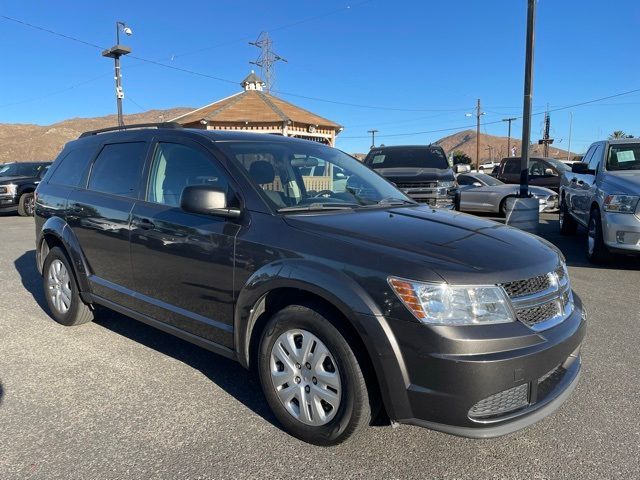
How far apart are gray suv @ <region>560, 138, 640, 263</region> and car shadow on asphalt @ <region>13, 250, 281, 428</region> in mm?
5339

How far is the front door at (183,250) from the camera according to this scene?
3221 mm

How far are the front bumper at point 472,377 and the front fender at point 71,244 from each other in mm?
3181

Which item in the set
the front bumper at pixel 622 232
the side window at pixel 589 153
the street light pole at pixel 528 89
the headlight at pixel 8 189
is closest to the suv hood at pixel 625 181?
the front bumper at pixel 622 232

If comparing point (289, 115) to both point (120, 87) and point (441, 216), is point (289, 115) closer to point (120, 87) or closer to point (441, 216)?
point (120, 87)

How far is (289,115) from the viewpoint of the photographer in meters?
22.7

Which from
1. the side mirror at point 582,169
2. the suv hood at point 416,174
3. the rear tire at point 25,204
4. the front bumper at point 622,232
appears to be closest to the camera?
the front bumper at point 622,232

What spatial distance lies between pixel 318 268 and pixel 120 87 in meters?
20.3

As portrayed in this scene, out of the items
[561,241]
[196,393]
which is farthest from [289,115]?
[196,393]

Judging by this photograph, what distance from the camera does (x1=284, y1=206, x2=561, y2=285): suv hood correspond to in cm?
249

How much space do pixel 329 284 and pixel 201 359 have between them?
191 centimetres

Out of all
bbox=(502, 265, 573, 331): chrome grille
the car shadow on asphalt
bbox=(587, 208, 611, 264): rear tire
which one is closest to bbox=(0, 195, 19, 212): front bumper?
the car shadow on asphalt

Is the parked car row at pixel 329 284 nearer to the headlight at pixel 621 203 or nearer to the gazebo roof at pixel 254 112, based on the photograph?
the headlight at pixel 621 203

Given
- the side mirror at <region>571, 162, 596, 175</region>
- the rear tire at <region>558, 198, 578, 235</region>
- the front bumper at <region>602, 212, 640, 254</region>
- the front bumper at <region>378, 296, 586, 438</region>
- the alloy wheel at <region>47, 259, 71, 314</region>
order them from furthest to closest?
the rear tire at <region>558, 198, 578, 235</region> < the side mirror at <region>571, 162, 596, 175</region> < the front bumper at <region>602, 212, 640, 254</region> < the alloy wheel at <region>47, 259, 71, 314</region> < the front bumper at <region>378, 296, 586, 438</region>

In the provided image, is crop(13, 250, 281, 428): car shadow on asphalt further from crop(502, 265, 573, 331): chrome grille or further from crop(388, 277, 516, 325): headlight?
crop(502, 265, 573, 331): chrome grille
